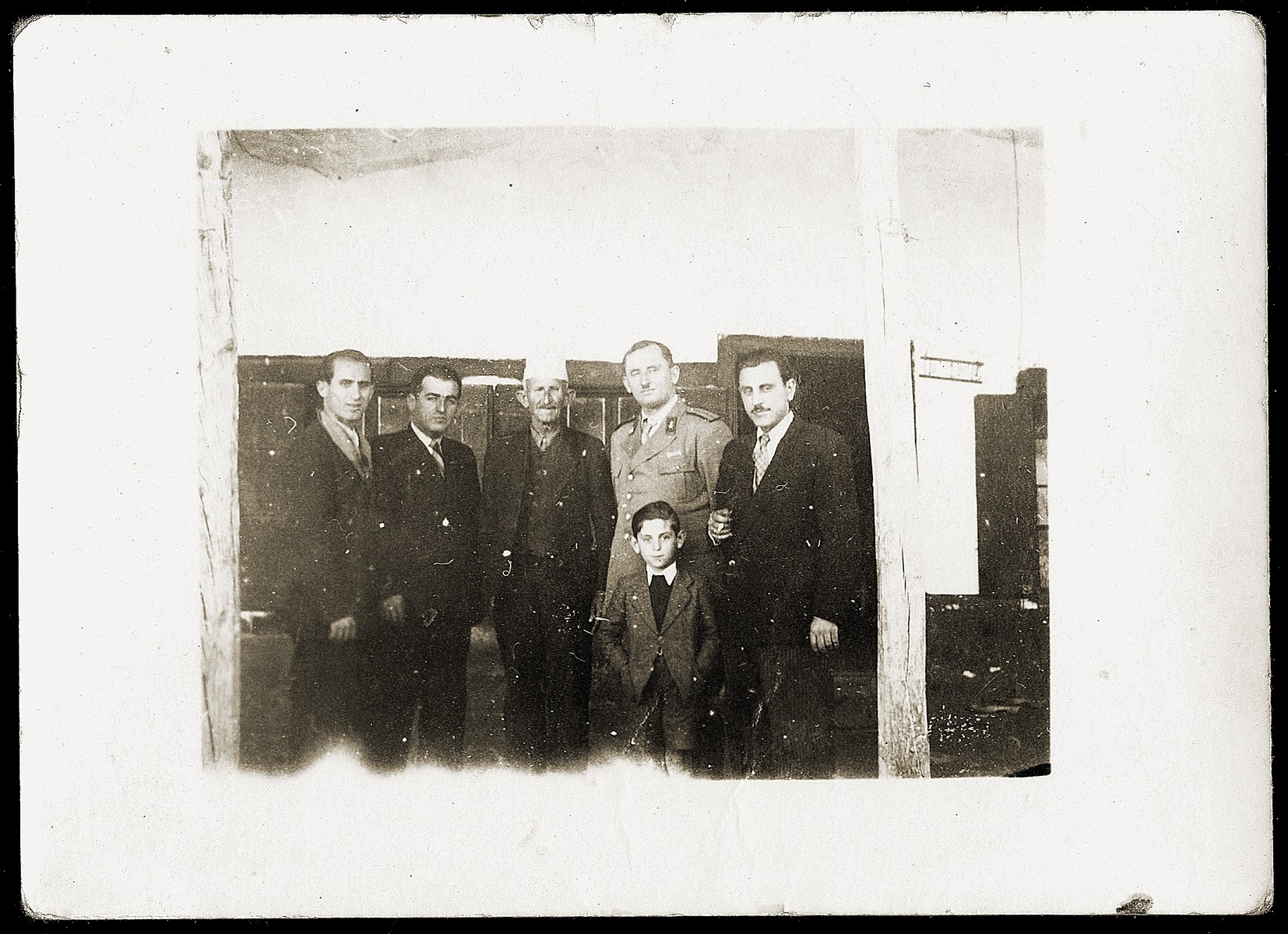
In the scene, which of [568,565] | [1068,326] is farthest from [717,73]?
[568,565]

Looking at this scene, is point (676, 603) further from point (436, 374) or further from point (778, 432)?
point (436, 374)

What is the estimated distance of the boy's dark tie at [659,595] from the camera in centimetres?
177

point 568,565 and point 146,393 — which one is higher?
point 146,393

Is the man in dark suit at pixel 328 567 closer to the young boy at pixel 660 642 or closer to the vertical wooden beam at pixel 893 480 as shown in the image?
the young boy at pixel 660 642

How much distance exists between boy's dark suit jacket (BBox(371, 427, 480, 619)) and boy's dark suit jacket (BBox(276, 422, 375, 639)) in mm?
39

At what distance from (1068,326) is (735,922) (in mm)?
1242

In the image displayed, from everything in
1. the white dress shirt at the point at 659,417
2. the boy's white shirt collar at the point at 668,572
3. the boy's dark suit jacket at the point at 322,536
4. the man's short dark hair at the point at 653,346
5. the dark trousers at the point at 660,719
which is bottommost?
the dark trousers at the point at 660,719

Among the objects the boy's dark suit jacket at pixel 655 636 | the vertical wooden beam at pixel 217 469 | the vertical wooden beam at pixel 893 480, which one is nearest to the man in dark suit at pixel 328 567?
the vertical wooden beam at pixel 217 469

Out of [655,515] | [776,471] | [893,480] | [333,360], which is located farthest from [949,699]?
[333,360]

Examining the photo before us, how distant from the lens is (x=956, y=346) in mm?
1777

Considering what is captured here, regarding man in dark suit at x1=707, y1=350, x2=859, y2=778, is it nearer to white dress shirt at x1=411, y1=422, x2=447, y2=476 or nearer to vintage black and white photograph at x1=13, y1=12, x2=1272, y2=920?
vintage black and white photograph at x1=13, y1=12, x2=1272, y2=920

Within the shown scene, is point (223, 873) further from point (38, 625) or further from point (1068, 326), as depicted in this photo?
point (1068, 326)

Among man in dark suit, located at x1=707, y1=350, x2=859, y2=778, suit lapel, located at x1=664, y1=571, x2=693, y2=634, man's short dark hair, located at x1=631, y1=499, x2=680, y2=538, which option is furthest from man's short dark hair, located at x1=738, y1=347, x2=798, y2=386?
suit lapel, located at x1=664, y1=571, x2=693, y2=634

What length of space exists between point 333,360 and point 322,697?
0.61m
